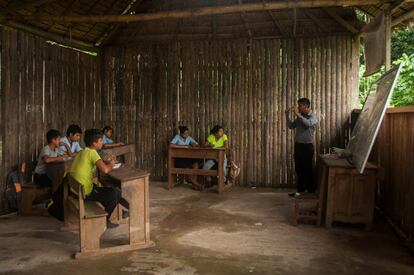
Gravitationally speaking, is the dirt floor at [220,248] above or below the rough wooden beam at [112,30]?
below

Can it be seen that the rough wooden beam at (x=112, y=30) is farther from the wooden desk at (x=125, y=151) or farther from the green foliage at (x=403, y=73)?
the green foliage at (x=403, y=73)

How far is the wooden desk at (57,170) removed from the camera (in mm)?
6309

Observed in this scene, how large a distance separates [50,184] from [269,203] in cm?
397

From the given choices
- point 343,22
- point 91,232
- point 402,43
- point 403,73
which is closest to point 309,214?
point 91,232

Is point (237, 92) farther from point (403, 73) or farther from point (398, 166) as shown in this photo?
point (398, 166)

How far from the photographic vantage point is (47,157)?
6426 mm

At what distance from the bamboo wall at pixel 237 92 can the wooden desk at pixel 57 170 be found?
369 cm

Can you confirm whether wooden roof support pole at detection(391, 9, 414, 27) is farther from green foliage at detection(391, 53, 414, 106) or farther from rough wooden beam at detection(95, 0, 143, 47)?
rough wooden beam at detection(95, 0, 143, 47)

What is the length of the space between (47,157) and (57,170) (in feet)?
1.00

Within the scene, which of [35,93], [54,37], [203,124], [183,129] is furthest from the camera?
[203,124]

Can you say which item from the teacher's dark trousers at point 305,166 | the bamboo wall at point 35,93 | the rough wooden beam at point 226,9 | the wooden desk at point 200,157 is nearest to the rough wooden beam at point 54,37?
the bamboo wall at point 35,93

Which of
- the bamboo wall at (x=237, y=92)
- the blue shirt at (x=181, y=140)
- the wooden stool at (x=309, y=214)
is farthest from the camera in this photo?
the blue shirt at (x=181, y=140)

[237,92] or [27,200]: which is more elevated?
[237,92]

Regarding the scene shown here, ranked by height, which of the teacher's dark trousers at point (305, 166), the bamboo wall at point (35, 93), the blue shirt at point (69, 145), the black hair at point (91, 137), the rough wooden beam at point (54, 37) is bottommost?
the teacher's dark trousers at point (305, 166)
